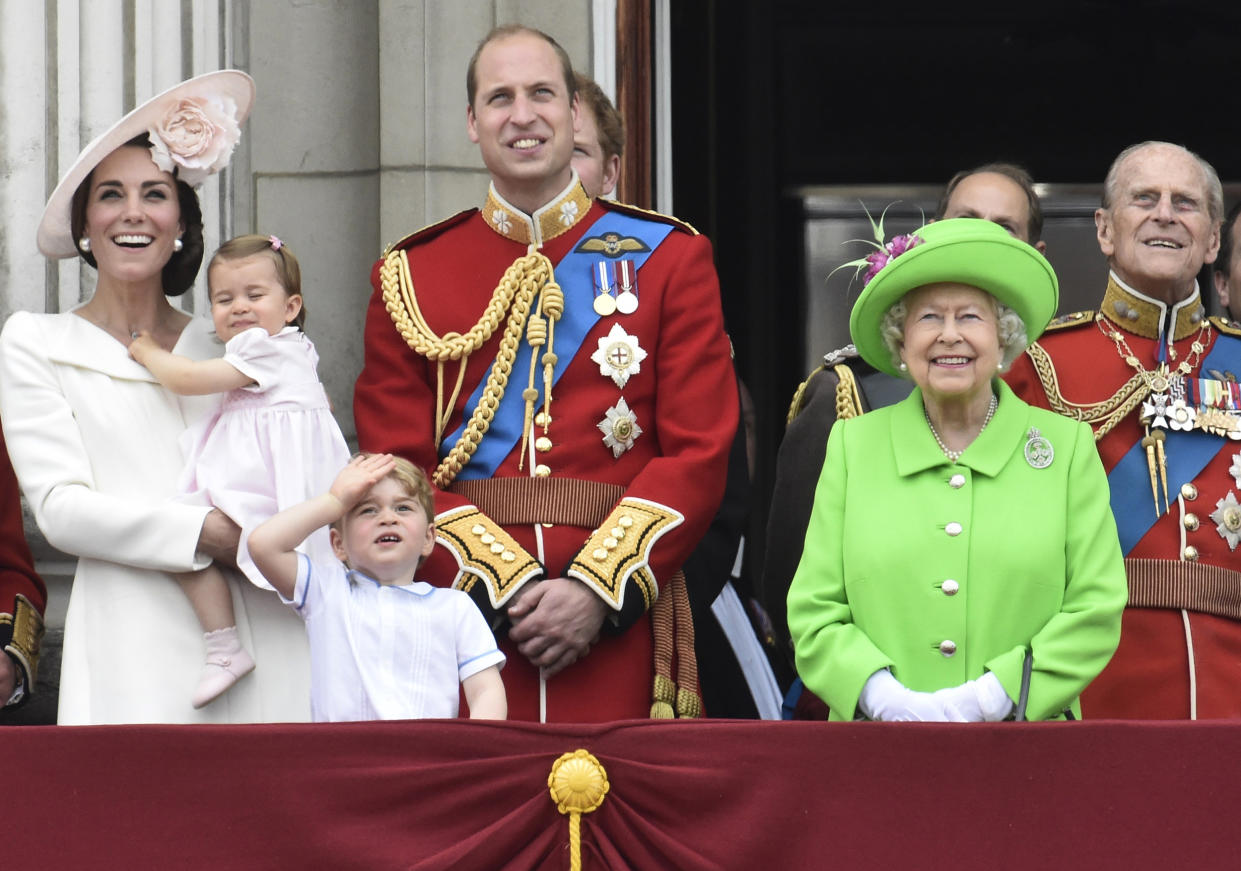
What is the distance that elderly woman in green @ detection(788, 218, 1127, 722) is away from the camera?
3666 millimetres

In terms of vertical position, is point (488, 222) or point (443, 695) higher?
point (488, 222)

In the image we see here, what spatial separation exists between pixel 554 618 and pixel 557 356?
1.80 feet

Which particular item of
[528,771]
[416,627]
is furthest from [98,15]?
[528,771]

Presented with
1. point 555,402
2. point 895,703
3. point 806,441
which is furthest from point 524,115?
point 895,703

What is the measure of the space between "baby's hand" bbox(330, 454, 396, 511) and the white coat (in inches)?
15.2

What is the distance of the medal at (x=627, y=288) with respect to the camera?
418 centimetres

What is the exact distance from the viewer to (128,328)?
166 inches

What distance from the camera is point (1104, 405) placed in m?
4.28

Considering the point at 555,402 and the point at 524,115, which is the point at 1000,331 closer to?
the point at 555,402

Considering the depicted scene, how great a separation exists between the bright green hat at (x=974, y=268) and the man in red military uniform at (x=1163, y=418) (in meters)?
0.45

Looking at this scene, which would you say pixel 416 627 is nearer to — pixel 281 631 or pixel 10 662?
pixel 281 631

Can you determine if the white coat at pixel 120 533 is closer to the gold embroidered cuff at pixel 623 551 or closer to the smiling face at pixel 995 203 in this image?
the gold embroidered cuff at pixel 623 551

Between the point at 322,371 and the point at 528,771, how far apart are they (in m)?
2.51

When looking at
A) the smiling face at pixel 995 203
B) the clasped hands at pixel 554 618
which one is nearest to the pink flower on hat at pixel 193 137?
the clasped hands at pixel 554 618
